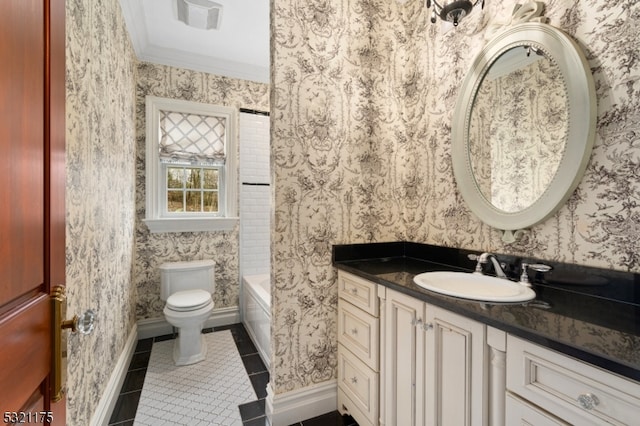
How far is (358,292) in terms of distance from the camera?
5.21 ft

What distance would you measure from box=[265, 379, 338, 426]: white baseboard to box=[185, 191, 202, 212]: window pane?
2.04 metres

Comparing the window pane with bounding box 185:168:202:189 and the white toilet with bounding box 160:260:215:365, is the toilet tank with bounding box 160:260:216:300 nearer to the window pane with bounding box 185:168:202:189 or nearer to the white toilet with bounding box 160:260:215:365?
the white toilet with bounding box 160:260:215:365

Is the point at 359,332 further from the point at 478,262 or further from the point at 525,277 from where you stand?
the point at 525,277

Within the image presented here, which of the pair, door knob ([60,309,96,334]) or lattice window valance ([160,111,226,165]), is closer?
door knob ([60,309,96,334])

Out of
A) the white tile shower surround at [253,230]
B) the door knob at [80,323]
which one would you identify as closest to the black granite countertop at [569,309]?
the door knob at [80,323]

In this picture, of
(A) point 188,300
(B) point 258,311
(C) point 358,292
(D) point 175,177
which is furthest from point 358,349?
(D) point 175,177

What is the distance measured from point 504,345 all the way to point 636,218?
69cm

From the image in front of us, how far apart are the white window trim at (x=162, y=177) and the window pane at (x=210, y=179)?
14 cm

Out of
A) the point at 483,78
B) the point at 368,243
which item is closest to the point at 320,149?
the point at 368,243

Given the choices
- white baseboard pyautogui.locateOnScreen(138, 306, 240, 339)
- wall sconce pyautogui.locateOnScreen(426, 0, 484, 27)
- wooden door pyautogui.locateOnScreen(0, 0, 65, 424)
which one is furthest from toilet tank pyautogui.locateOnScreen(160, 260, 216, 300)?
wall sconce pyautogui.locateOnScreen(426, 0, 484, 27)

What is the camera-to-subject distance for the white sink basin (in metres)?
1.14

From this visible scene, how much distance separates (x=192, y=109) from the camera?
9.56 feet

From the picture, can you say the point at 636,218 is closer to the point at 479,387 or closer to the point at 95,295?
the point at 479,387

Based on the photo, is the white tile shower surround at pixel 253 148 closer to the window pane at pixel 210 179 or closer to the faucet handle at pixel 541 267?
the window pane at pixel 210 179
